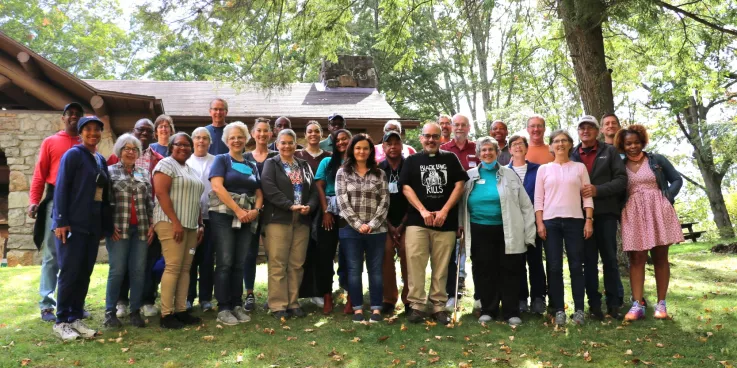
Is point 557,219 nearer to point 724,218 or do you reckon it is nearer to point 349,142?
point 349,142

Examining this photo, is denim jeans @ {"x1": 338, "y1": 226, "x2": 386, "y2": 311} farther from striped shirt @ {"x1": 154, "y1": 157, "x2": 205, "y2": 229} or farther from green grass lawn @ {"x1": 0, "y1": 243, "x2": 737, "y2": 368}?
striped shirt @ {"x1": 154, "y1": 157, "x2": 205, "y2": 229}

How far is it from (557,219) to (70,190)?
411 centimetres

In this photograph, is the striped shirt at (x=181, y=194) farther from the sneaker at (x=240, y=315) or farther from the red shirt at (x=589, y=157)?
the red shirt at (x=589, y=157)

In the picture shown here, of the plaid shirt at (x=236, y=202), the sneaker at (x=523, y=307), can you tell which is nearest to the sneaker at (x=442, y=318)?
the sneaker at (x=523, y=307)

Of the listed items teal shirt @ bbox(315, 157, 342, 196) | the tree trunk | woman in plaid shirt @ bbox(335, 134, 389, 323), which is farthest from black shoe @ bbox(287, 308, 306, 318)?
the tree trunk

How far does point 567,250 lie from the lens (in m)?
5.02

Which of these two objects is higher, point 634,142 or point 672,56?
point 672,56

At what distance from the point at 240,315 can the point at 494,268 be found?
2384 mm

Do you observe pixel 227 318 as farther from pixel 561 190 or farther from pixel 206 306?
pixel 561 190

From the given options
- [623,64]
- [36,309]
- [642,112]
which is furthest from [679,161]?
[36,309]

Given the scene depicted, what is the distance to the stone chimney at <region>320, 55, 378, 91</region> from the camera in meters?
13.1

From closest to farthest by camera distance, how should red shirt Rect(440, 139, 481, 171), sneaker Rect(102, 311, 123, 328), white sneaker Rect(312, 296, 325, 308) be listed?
sneaker Rect(102, 311, 123, 328) < white sneaker Rect(312, 296, 325, 308) < red shirt Rect(440, 139, 481, 171)

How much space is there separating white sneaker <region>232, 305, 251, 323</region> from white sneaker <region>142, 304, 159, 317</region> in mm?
750

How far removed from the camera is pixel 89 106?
9578mm
